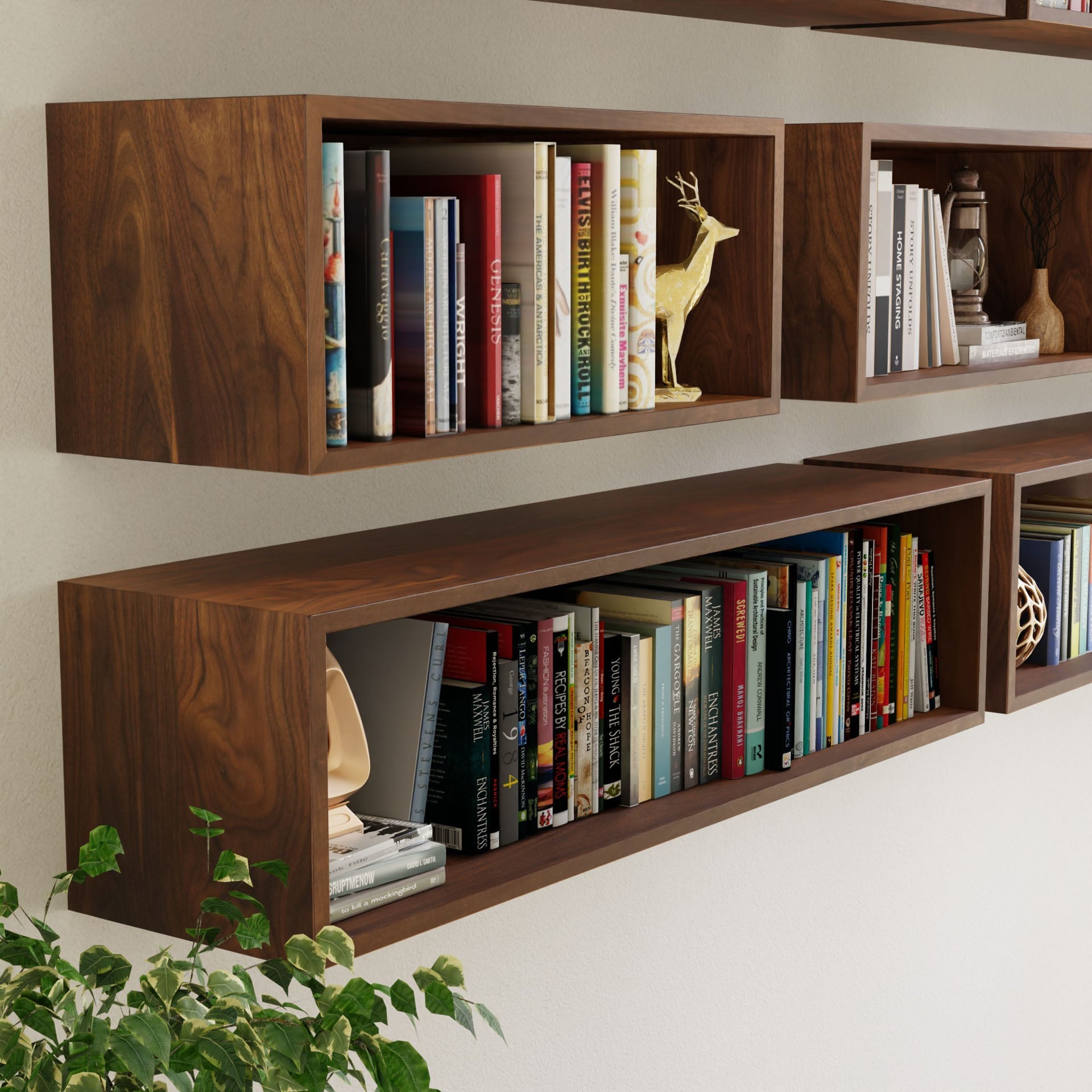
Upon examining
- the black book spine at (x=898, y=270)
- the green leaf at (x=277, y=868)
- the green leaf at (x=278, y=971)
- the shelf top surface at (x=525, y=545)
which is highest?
the black book spine at (x=898, y=270)

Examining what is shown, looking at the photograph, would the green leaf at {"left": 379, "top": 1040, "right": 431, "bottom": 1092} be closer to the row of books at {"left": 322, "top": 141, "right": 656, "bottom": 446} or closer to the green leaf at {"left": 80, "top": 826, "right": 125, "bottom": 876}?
the green leaf at {"left": 80, "top": 826, "right": 125, "bottom": 876}

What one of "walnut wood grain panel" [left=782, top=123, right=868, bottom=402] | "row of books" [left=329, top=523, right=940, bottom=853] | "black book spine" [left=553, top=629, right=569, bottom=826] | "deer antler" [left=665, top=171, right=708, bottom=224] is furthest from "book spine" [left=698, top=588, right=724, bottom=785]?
"deer antler" [left=665, top=171, right=708, bottom=224]

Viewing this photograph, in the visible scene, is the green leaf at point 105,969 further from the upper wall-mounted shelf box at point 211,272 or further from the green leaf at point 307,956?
the upper wall-mounted shelf box at point 211,272

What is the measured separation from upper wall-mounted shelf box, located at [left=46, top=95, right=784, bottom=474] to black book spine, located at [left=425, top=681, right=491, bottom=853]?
0.25 m

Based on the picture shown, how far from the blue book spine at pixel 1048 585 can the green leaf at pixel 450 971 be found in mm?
1373

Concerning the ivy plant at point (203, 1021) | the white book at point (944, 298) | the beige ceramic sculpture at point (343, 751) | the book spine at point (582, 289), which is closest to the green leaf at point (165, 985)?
the ivy plant at point (203, 1021)

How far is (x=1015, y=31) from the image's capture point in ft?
6.61

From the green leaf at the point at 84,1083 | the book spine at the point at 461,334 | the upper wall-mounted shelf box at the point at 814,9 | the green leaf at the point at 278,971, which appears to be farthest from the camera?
the upper wall-mounted shelf box at the point at 814,9

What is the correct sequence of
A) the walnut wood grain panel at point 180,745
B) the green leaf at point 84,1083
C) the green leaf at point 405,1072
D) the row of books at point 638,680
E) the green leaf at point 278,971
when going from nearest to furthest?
the green leaf at point 84,1083 → the green leaf at point 405,1072 → the green leaf at point 278,971 → the walnut wood grain panel at point 180,745 → the row of books at point 638,680

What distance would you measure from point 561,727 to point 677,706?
0.19 meters

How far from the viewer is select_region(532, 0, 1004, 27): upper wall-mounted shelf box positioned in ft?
5.74

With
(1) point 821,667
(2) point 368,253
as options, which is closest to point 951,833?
(1) point 821,667

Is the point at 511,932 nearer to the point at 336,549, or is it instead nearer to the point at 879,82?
the point at 336,549

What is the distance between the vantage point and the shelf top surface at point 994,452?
6.82 feet
